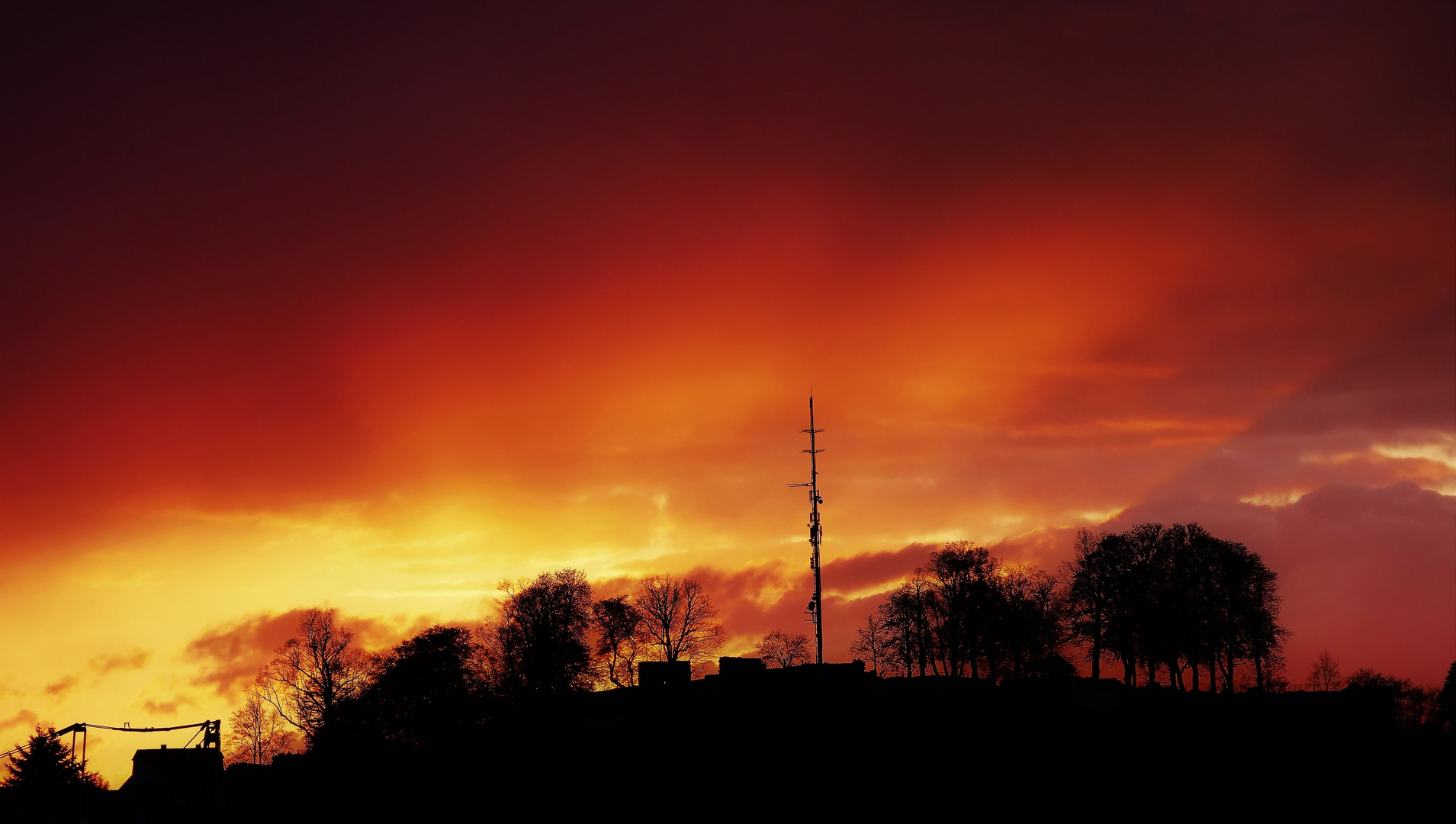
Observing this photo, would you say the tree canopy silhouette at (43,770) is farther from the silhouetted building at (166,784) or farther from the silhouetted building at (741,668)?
the silhouetted building at (741,668)

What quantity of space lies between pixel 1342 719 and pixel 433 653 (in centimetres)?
6881

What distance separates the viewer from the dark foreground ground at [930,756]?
4209 cm

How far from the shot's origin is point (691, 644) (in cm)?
9088

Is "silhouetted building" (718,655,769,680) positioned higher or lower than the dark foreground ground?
higher

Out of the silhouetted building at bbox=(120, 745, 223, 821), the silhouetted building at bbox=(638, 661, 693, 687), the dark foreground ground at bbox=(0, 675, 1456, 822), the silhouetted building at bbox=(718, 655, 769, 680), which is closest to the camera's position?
the dark foreground ground at bbox=(0, 675, 1456, 822)

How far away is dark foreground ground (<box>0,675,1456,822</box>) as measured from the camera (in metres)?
42.1

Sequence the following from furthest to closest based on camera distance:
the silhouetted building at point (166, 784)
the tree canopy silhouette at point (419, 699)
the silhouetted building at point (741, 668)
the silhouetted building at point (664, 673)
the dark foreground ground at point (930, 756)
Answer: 1. the tree canopy silhouette at point (419, 699)
2. the silhouetted building at point (166, 784)
3. the silhouetted building at point (664, 673)
4. the silhouetted building at point (741, 668)
5. the dark foreground ground at point (930, 756)

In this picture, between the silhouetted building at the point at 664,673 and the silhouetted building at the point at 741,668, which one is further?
the silhouetted building at the point at 664,673

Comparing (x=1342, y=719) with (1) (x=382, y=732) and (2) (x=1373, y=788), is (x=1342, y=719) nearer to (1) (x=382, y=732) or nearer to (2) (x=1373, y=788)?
(2) (x=1373, y=788)

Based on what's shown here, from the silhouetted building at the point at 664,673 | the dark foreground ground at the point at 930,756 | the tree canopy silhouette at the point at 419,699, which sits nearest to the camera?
the dark foreground ground at the point at 930,756

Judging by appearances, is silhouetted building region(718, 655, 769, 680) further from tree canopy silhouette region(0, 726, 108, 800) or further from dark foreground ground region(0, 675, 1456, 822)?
tree canopy silhouette region(0, 726, 108, 800)

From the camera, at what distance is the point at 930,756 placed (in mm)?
43781

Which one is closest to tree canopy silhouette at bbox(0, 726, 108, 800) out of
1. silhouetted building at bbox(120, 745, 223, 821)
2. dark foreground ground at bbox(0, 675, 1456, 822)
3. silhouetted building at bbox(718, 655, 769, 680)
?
silhouetted building at bbox(120, 745, 223, 821)

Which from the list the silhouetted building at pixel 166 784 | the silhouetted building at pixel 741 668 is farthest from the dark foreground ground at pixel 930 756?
the silhouetted building at pixel 166 784
